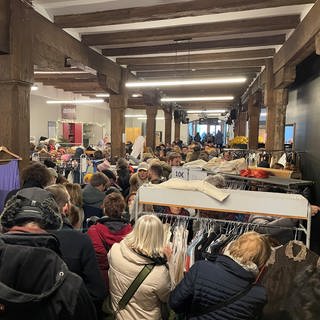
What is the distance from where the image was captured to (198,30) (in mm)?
5035

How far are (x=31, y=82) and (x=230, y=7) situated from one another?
2.50 m

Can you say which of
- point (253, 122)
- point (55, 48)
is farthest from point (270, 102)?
point (55, 48)

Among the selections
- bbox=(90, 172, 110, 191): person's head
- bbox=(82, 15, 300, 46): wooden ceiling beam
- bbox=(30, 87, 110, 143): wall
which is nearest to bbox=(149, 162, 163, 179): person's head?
bbox=(90, 172, 110, 191): person's head

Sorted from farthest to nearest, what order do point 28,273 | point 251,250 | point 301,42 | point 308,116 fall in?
point 308,116 < point 301,42 < point 251,250 < point 28,273

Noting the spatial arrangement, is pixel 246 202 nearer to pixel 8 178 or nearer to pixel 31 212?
pixel 31 212

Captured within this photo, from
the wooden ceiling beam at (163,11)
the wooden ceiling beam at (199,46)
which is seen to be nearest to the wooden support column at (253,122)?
the wooden ceiling beam at (199,46)

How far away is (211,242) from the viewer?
2588mm

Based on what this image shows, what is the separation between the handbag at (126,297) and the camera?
2.07 m

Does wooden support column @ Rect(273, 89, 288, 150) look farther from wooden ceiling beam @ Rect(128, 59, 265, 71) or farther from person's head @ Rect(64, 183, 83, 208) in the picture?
person's head @ Rect(64, 183, 83, 208)

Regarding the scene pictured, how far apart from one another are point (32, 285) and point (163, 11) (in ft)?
12.5

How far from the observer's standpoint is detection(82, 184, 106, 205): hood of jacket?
3.92m

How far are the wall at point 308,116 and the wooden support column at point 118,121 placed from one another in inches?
143

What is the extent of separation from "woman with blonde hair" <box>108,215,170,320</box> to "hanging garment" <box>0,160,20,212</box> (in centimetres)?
191

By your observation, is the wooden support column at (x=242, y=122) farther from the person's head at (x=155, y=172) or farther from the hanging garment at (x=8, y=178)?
the hanging garment at (x=8, y=178)
